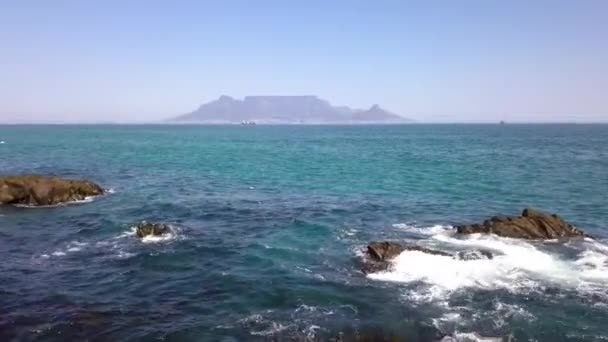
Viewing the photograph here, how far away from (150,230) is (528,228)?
28708 mm

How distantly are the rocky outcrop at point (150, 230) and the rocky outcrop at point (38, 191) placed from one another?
1734 cm

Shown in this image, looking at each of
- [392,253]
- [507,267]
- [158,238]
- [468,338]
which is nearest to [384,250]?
[392,253]

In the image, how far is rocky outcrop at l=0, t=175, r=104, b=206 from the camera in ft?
163

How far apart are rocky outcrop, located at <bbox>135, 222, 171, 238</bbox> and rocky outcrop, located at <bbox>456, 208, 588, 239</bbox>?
2298 centimetres

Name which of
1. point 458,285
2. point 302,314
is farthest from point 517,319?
point 302,314

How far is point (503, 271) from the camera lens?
96.2 feet

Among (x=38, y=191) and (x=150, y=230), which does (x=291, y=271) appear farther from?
(x=38, y=191)

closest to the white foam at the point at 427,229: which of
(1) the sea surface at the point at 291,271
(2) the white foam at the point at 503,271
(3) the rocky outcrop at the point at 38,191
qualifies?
(1) the sea surface at the point at 291,271

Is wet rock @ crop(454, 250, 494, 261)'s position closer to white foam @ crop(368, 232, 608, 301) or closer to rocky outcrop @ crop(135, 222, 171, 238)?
white foam @ crop(368, 232, 608, 301)

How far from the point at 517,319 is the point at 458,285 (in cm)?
453

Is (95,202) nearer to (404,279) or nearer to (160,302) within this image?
(160,302)

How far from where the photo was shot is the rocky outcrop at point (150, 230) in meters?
36.6

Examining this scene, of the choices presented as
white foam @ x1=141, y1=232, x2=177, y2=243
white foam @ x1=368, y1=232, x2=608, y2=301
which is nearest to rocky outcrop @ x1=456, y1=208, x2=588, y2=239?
white foam @ x1=368, y1=232, x2=608, y2=301

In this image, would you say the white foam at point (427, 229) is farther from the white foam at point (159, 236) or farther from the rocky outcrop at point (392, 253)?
the white foam at point (159, 236)
